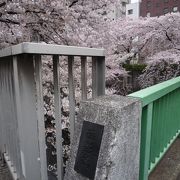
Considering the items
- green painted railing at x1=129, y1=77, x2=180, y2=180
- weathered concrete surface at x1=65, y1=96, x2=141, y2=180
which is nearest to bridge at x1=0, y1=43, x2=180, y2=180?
green painted railing at x1=129, y1=77, x2=180, y2=180

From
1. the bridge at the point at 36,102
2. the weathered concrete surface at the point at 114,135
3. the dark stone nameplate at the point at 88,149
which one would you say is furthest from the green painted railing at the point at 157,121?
the dark stone nameplate at the point at 88,149

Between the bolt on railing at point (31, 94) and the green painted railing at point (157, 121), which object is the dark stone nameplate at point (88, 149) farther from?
the green painted railing at point (157, 121)

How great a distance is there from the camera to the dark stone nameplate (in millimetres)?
1186

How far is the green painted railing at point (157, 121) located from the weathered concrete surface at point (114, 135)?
0.16m

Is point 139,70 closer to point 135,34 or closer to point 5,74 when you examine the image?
point 135,34

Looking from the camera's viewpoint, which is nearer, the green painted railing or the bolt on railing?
the bolt on railing

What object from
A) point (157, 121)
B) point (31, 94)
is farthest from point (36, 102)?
point (157, 121)

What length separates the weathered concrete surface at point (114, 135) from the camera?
1.12 m

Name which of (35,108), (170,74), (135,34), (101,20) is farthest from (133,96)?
(135,34)

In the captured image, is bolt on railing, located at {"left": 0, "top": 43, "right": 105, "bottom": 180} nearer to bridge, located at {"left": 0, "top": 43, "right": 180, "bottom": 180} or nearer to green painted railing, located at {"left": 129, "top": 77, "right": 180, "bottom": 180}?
bridge, located at {"left": 0, "top": 43, "right": 180, "bottom": 180}

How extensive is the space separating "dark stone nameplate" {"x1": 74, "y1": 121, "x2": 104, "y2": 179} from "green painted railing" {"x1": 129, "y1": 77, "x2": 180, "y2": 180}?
36 cm

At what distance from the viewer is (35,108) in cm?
122

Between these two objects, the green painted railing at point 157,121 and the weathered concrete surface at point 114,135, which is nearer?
the weathered concrete surface at point 114,135

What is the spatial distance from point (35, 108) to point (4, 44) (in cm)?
392
